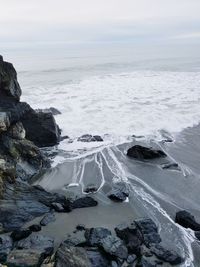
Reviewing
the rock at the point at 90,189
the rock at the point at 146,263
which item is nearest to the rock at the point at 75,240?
the rock at the point at 146,263

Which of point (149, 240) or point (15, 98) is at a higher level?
point (15, 98)

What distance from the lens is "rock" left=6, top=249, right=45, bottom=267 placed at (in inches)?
347

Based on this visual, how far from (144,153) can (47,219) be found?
272 inches

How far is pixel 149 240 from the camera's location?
10258mm

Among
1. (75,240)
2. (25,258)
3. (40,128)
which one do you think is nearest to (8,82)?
(40,128)

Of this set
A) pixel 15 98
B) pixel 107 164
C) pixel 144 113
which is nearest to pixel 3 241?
pixel 107 164

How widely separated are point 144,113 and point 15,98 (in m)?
10.8

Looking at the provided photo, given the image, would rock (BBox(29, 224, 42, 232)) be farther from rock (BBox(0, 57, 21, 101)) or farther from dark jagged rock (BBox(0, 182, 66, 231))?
rock (BBox(0, 57, 21, 101))

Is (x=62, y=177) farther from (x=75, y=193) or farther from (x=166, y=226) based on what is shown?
(x=166, y=226)

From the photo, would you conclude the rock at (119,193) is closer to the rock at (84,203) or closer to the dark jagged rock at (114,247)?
the rock at (84,203)

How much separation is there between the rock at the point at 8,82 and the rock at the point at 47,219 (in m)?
7.24

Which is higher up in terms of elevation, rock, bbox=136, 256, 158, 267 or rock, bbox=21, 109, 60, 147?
rock, bbox=21, 109, 60, 147

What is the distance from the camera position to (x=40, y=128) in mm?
19078

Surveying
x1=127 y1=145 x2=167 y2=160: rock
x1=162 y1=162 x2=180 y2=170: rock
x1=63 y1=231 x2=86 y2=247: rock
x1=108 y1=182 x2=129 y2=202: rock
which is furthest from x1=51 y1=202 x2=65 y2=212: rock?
x1=127 y1=145 x2=167 y2=160: rock
